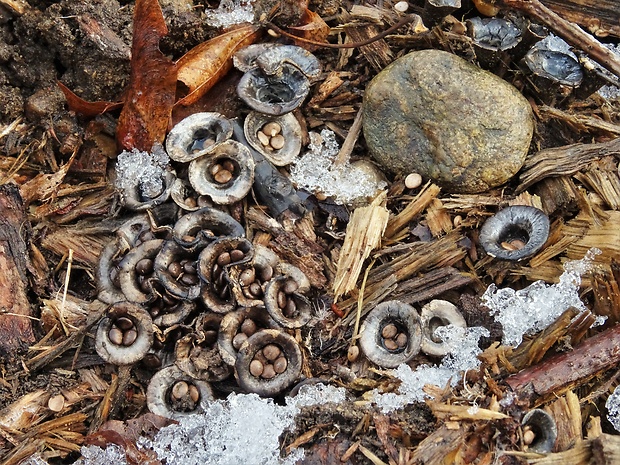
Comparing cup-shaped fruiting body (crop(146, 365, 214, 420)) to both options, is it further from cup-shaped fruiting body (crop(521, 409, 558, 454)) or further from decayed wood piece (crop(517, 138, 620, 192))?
decayed wood piece (crop(517, 138, 620, 192))

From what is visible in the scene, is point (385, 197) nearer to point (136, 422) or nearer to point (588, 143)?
point (588, 143)

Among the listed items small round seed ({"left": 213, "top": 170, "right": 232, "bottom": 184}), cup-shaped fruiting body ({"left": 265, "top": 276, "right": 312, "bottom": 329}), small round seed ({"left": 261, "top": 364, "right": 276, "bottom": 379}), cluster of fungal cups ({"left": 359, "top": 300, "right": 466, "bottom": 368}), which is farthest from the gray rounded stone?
small round seed ({"left": 261, "top": 364, "right": 276, "bottom": 379})

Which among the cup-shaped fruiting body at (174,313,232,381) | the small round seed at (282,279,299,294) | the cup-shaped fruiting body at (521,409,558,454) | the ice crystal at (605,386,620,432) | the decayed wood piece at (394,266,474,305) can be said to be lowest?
the ice crystal at (605,386,620,432)

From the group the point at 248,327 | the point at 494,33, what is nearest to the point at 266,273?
the point at 248,327

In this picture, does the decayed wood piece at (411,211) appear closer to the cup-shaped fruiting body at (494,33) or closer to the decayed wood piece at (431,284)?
the decayed wood piece at (431,284)

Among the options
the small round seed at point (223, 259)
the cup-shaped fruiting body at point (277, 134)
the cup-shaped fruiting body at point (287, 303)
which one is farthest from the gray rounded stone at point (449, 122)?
the small round seed at point (223, 259)

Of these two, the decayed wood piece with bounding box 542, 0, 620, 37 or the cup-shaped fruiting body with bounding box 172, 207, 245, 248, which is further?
the decayed wood piece with bounding box 542, 0, 620, 37
